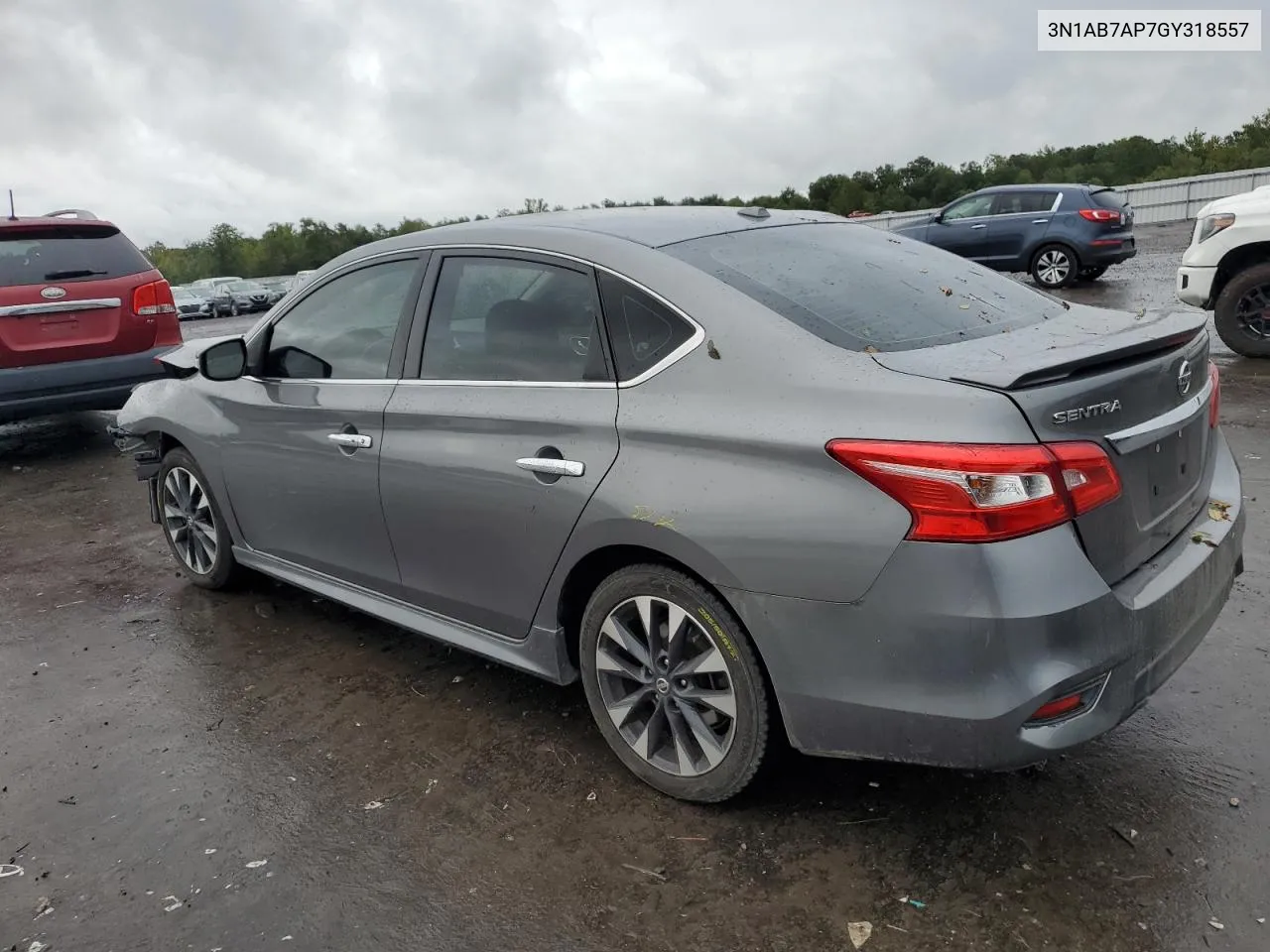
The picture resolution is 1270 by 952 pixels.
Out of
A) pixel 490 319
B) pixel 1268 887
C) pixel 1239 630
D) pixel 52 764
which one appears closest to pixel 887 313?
pixel 490 319

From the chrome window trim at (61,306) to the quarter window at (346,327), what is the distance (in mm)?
4417

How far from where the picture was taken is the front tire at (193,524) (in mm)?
4723

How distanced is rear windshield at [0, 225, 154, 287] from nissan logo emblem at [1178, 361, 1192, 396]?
7729mm

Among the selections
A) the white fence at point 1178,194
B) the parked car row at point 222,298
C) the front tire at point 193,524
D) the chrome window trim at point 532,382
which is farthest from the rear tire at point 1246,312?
the parked car row at point 222,298

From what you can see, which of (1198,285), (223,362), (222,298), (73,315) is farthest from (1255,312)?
(222,298)

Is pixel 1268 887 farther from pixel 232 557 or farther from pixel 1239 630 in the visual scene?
pixel 232 557

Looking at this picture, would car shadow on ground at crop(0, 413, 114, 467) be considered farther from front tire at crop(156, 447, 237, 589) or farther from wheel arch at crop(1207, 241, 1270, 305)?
wheel arch at crop(1207, 241, 1270, 305)

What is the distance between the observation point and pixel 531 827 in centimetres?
293

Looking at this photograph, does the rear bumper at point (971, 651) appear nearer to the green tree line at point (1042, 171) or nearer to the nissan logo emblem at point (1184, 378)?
the nissan logo emblem at point (1184, 378)

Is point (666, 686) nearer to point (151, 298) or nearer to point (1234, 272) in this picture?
point (151, 298)

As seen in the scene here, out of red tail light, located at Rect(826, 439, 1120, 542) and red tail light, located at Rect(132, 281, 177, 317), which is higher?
red tail light, located at Rect(132, 281, 177, 317)

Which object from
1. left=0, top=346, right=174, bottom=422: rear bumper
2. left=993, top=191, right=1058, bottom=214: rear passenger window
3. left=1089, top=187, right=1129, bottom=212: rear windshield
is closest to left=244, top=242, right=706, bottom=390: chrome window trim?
left=0, top=346, right=174, bottom=422: rear bumper

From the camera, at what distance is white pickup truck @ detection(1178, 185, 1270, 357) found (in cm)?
829

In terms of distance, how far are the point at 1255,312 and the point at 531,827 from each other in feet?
27.2
